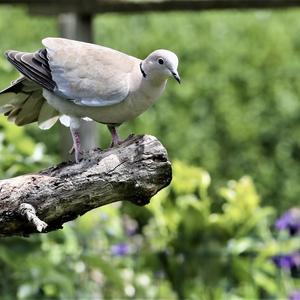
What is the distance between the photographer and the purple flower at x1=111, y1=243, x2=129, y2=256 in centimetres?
492

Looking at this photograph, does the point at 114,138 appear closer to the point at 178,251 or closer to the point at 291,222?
the point at 178,251

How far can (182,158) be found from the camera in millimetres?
6320

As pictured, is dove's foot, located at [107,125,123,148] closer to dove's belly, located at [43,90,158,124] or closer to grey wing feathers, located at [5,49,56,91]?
dove's belly, located at [43,90,158,124]

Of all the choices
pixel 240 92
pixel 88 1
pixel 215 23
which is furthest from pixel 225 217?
pixel 215 23

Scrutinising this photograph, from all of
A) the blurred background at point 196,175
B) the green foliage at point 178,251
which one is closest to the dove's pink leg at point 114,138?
the blurred background at point 196,175

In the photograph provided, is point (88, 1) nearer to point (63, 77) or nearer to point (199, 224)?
point (199, 224)

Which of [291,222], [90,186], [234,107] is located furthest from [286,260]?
[90,186]

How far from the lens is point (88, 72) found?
283 cm

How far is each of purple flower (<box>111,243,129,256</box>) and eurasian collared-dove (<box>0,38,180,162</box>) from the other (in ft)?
6.64

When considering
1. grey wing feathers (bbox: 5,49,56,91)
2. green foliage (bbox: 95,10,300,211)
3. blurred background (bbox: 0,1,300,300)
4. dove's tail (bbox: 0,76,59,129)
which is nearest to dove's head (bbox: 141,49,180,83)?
grey wing feathers (bbox: 5,49,56,91)

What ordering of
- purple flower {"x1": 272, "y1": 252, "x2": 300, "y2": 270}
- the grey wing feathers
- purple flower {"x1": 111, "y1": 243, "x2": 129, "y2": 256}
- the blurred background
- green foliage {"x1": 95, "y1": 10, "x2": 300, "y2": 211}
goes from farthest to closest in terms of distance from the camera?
green foliage {"x1": 95, "y1": 10, "x2": 300, "y2": 211}, purple flower {"x1": 272, "y1": 252, "x2": 300, "y2": 270}, purple flower {"x1": 111, "y1": 243, "x2": 129, "y2": 256}, the blurred background, the grey wing feathers

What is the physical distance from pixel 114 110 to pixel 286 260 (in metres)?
2.50

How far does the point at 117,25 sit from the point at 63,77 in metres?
4.16

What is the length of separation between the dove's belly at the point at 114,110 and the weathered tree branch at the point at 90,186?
78 millimetres
